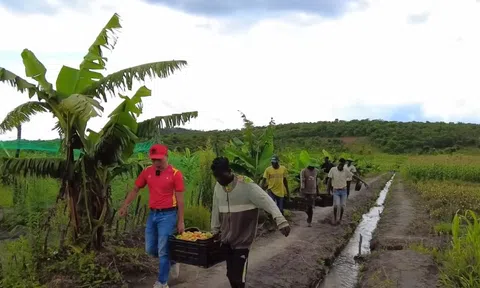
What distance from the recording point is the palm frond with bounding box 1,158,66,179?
780 centimetres

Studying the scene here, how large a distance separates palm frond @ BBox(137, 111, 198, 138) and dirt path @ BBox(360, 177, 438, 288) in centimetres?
417

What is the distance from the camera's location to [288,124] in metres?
96.2

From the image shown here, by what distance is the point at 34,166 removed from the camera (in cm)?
785

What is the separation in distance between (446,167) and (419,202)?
11.4m

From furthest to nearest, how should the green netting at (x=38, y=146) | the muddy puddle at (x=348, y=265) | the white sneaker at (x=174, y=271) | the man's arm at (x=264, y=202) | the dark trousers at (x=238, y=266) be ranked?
the green netting at (x=38, y=146), the muddy puddle at (x=348, y=265), the white sneaker at (x=174, y=271), the dark trousers at (x=238, y=266), the man's arm at (x=264, y=202)

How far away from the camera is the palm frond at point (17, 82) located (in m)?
7.48

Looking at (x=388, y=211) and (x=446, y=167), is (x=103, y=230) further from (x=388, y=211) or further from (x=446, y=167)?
(x=446, y=167)

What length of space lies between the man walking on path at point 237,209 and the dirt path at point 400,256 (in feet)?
10.7

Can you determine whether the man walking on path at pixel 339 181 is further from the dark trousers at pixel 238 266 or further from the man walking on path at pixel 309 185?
the dark trousers at pixel 238 266

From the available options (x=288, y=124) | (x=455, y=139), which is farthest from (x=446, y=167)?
(x=288, y=124)

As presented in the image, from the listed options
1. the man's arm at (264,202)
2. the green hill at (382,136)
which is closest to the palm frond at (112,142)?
the man's arm at (264,202)

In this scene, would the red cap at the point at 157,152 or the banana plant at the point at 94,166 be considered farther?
the banana plant at the point at 94,166

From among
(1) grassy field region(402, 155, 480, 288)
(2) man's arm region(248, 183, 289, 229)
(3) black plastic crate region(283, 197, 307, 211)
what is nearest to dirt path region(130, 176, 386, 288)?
(3) black plastic crate region(283, 197, 307, 211)

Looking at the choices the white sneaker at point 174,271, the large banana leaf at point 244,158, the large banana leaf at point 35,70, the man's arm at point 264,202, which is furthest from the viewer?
the large banana leaf at point 244,158
